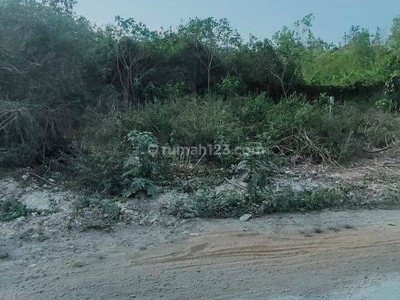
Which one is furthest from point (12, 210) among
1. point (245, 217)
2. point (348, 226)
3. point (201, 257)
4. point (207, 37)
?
point (207, 37)

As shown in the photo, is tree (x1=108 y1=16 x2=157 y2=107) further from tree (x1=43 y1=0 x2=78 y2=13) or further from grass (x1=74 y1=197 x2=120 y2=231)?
grass (x1=74 y1=197 x2=120 y2=231)

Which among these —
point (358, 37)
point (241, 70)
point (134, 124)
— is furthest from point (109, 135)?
point (358, 37)

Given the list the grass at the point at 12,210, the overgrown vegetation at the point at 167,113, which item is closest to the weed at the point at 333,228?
the overgrown vegetation at the point at 167,113

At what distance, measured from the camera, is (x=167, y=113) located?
22.5 feet

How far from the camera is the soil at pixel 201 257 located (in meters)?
2.70

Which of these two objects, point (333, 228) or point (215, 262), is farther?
point (333, 228)

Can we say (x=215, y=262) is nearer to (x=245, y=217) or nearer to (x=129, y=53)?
(x=245, y=217)

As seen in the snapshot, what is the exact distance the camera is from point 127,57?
28.8ft

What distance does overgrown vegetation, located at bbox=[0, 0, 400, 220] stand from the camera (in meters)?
4.68

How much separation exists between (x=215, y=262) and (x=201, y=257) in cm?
14

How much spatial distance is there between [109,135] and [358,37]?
9.06 metres

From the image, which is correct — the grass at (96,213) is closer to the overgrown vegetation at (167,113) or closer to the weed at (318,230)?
the overgrown vegetation at (167,113)

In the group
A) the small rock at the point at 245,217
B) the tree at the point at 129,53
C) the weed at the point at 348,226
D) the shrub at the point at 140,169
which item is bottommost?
the weed at the point at 348,226

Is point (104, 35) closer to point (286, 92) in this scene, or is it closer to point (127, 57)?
point (127, 57)
